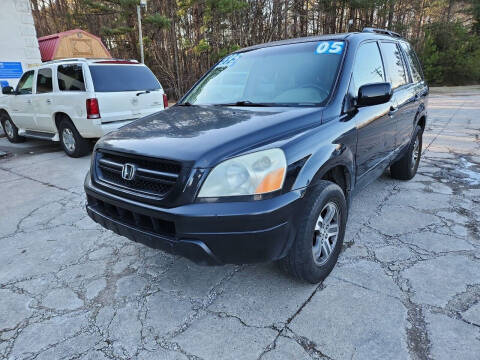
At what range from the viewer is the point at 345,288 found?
8.04 ft

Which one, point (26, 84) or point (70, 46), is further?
point (70, 46)

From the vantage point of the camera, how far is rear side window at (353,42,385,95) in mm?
2898

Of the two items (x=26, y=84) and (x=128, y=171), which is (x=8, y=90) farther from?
(x=128, y=171)

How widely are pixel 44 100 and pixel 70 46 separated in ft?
28.9

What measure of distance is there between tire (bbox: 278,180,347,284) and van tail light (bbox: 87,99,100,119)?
4.89 m

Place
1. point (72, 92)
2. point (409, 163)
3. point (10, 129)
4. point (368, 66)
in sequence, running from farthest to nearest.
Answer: point (10, 129), point (72, 92), point (409, 163), point (368, 66)

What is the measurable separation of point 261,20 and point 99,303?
1758 centimetres

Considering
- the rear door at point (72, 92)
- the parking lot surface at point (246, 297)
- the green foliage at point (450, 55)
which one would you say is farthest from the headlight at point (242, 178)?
the green foliage at point (450, 55)

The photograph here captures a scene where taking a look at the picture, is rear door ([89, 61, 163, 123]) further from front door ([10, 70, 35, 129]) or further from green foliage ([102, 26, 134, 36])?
green foliage ([102, 26, 134, 36])

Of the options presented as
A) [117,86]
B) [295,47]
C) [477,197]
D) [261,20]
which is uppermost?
[261,20]

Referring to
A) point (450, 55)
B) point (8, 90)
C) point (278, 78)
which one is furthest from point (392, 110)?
point (450, 55)

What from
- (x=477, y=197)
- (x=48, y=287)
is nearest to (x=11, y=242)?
(x=48, y=287)

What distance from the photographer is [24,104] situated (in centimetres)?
752

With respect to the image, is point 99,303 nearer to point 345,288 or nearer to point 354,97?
point 345,288
